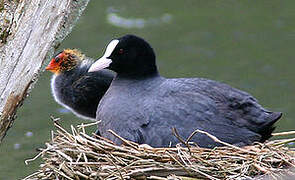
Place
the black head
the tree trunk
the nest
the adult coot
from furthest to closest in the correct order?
1. the black head
2. the adult coot
3. the nest
4. the tree trunk

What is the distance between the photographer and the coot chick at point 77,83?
538 cm

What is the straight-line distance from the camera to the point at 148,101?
14.7 ft

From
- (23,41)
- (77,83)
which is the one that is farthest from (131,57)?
(23,41)

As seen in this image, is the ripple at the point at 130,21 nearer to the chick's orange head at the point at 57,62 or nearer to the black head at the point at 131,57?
the chick's orange head at the point at 57,62

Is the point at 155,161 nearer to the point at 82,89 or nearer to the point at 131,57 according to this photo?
the point at 131,57

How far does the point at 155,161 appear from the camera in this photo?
3957 millimetres

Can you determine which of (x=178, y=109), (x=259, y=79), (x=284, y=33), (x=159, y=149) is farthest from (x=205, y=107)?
(x=284, y=33)

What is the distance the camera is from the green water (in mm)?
7980

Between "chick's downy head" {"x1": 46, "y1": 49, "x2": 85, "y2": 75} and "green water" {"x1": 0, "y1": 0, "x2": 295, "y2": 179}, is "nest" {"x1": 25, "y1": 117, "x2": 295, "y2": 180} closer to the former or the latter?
"chick's downy head" {"x1": 46, "y1": 49, "x2": 85, "y2": 75}

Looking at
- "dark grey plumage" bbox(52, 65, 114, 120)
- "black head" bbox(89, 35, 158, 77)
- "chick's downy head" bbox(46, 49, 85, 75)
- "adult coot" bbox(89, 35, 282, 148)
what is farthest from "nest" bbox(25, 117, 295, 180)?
"chick's downy head" bbox(46, 49, 85, 75)

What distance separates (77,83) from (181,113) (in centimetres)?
130

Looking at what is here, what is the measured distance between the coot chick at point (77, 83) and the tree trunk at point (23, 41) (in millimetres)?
1761

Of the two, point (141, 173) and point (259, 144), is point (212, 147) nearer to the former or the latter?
point (259, 144)

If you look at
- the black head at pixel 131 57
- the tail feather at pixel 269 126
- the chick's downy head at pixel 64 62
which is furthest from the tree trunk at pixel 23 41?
the chick's downy head at pixel 64 62
